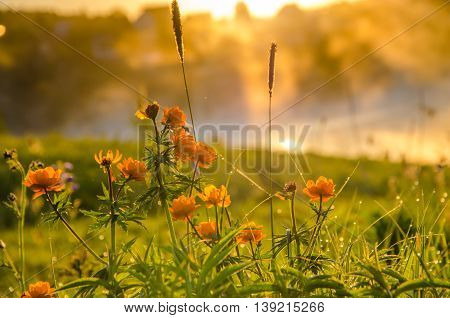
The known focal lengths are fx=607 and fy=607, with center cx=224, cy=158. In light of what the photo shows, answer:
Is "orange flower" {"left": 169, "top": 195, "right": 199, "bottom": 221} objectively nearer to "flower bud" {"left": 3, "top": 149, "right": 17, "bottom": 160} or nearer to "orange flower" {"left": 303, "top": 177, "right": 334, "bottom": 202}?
"orange flower" {"left": 303, "top": 177, "right": 334, "bottom": 202}

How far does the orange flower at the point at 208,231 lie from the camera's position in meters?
2.94

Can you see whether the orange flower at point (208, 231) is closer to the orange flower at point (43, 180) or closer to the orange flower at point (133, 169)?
the orange flower at point (133, 169)

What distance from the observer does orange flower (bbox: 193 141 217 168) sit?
303 centimetres

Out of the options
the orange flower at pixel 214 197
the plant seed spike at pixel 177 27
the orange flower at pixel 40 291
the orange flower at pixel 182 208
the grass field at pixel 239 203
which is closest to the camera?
the orange flower at pixel 182 208

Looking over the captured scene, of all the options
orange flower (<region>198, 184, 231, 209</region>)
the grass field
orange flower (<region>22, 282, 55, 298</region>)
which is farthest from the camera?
the grass field

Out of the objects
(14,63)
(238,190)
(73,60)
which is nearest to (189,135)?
(238,190)

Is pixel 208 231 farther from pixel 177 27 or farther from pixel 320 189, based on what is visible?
pixel 177 27

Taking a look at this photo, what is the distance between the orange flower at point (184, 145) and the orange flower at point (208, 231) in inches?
13.6

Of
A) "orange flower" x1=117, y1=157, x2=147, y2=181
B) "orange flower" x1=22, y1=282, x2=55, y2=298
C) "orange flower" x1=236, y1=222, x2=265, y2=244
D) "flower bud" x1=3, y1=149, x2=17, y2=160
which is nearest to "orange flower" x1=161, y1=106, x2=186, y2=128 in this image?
"orange flower" x1=117, y1=157, x2=147, y2=181

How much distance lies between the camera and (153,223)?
7762 mm

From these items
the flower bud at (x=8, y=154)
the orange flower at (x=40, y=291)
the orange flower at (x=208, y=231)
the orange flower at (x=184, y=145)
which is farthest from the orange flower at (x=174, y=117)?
the flower bud at (x=8, y=154)

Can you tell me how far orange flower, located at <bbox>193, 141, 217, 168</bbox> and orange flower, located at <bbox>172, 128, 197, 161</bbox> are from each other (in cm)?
3

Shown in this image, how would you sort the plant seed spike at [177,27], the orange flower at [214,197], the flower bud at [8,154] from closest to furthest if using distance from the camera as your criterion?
1. the orange flower at [214,197]
2. the plant seed spike at [177,27]
3. the flower bud at [8,154]
